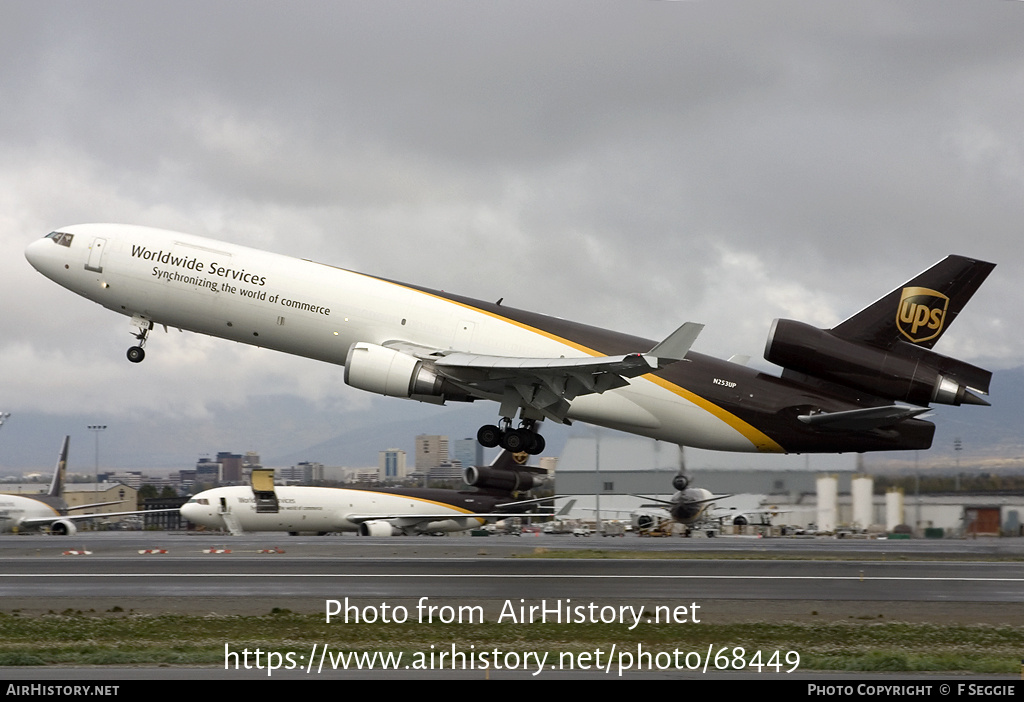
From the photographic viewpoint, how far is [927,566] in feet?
116

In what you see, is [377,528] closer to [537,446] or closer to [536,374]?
[537,446]

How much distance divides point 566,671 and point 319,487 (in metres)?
46.3

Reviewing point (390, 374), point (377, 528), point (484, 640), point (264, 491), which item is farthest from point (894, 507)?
point (264, 491)

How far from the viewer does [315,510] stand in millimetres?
58156

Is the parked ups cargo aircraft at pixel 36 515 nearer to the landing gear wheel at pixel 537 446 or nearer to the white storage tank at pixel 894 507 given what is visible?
the landing gear wheel at pixel 537 446

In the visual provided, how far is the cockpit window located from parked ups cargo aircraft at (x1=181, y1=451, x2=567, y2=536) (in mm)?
22947

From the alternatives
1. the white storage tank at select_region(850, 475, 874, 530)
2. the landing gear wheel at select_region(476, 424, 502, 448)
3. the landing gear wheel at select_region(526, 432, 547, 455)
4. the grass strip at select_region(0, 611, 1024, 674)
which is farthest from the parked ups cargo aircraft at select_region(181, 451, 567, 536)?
the grass strip at select_region(0, 611, 1024, 674)

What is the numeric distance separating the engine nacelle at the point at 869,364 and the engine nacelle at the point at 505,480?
99.8ft

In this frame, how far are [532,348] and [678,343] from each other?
7.03 m

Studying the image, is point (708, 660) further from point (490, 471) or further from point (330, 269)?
point (490, 471)

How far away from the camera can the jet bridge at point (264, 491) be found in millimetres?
55625

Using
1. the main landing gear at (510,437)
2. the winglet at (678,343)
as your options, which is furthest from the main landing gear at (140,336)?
the winglet at (678,343)

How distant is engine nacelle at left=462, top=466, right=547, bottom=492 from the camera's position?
60656mm

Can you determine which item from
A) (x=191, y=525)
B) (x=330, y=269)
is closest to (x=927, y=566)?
(x=330, y=269)
